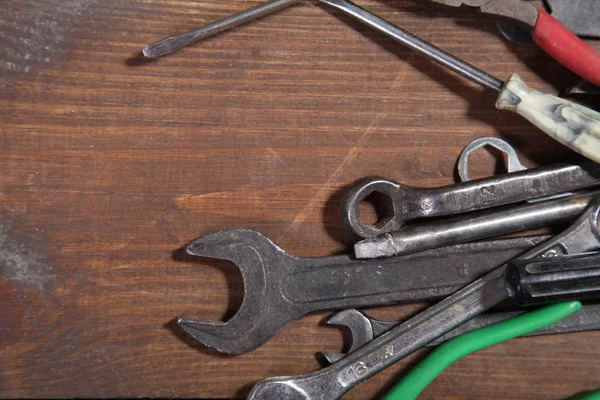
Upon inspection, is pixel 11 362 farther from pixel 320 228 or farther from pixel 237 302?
pixel 320 228

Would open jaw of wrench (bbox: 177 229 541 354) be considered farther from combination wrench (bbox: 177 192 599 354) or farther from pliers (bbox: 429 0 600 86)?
pliers (bbox: 429 0 600 86)

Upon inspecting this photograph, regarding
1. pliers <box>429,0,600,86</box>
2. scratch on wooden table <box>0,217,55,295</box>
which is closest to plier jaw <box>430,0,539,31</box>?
pliers <box>429,0,600,86</box>

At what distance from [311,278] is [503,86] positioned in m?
0.34

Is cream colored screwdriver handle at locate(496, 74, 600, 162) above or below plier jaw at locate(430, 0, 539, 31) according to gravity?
below

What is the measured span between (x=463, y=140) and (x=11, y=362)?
26.0 inches

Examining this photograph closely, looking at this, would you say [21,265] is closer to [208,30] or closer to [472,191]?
[208,30]

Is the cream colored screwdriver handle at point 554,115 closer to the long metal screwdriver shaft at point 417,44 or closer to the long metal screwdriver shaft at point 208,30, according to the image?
the long metal screwdriver shaft at point 417,44

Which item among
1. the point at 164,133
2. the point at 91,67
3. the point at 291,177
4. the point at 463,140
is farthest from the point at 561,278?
the point at 91,67

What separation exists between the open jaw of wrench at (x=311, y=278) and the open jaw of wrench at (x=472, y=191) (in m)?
0.05

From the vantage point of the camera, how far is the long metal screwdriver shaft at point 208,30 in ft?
2.41

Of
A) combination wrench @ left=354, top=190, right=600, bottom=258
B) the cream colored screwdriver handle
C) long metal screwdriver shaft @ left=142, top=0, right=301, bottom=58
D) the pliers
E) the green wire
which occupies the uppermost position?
the pliers

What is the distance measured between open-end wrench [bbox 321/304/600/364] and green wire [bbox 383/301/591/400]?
0.03 m

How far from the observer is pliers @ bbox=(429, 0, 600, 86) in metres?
0.74

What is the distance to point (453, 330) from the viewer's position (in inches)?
30.6
